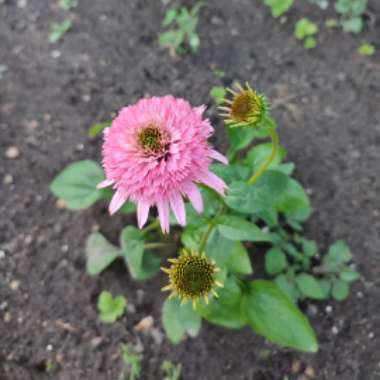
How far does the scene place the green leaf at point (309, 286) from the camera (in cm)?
163

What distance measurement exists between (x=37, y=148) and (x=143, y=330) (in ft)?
2.82

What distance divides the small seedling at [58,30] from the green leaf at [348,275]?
63.2 inches

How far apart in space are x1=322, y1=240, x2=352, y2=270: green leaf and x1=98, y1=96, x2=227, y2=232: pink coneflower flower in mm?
652

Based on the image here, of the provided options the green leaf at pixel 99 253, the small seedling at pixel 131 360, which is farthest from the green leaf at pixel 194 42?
the small seedling at pixel 131 360

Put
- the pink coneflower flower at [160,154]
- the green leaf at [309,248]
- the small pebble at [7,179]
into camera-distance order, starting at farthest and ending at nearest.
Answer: the small pebble at [7,179] → the green leaf at [309,248] → the pink coneflower flower at [160,154]

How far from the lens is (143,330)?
5.67ft

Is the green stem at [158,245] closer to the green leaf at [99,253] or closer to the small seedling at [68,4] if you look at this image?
the green leaf at [99,253]

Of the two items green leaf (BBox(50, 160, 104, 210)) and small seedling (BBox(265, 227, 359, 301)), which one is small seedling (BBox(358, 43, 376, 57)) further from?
green leaf (BBox(50, 160, 104, 210))

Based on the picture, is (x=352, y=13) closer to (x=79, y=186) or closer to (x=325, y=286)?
(x=325, y=286)

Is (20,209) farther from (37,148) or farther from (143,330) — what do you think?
(143,330)

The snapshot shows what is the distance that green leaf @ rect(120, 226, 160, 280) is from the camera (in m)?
1.58

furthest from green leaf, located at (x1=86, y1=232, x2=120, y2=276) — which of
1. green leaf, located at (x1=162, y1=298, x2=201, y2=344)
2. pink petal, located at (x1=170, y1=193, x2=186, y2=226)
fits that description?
pink petal, located at (x1=170, y1=193, x2=186, y2=226)

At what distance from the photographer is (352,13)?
2.21 meters

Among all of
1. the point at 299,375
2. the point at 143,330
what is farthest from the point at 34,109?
the point at 299,375
